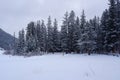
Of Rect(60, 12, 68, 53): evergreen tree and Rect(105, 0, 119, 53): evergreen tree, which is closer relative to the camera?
Rect(105, 0, 119, 53): evergreen tree

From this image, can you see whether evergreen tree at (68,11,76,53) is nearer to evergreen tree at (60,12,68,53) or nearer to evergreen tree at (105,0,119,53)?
evergreen tree at (60,12,68,53)

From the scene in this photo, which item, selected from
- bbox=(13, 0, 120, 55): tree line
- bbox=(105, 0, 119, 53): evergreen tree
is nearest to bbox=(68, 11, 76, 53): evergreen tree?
bbox=(13, 0, 120, 55): tree line

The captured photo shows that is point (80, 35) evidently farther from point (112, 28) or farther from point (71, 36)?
point (112, 28)

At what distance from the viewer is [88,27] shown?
36.2 m

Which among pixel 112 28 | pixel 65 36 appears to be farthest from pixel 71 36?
pixel 112 28

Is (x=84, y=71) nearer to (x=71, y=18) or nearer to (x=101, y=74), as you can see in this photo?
(x=101, y=74)

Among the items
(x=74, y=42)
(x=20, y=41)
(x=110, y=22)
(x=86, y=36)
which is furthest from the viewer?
(x=20, y=41)

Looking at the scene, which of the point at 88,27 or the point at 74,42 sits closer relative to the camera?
the point at 88,27

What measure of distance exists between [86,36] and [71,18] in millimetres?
11985

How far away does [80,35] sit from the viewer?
41844 millimetres

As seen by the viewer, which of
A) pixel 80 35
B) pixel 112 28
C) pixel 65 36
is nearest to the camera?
pixel 112 28

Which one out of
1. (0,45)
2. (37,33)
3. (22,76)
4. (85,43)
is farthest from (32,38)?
(0,45)

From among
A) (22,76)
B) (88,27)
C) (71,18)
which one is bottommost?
(22,76)

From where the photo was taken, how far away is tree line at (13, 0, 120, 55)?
32688 millimetres
